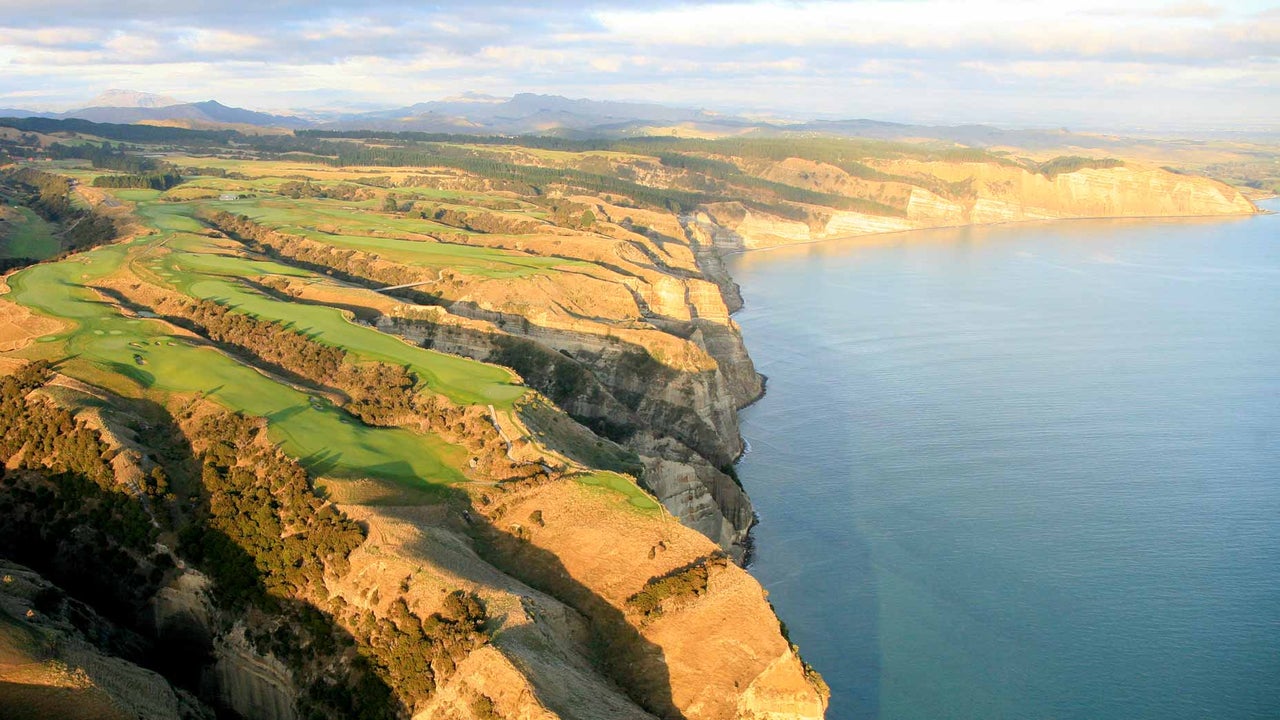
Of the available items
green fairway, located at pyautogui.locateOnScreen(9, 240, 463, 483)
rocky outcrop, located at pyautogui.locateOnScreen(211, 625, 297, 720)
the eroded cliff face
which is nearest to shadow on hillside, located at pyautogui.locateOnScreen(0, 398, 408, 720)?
rocky outcrop, located at pyautogui.locateOnScreen(211, 625, 297, 720)

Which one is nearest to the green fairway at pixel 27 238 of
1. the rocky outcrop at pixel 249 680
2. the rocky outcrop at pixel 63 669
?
the rocky outcrop at pixel 63 669

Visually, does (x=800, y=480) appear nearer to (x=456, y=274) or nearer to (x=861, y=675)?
(x=861, y=675)

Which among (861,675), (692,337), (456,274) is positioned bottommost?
(861,675)

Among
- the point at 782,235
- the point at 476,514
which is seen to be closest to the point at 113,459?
the point at 476,514

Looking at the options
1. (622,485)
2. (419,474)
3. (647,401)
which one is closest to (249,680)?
(419,474)

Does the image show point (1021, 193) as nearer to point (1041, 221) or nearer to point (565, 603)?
point (1041, 221)

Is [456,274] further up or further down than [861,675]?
further up
